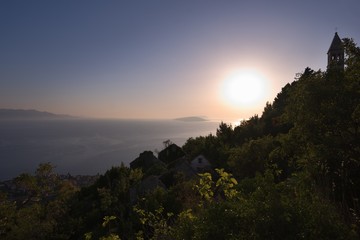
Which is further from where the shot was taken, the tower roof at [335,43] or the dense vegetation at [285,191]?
the tower roof at [335,43]

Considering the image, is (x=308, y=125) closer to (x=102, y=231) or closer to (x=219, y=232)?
(x=219, y=232)

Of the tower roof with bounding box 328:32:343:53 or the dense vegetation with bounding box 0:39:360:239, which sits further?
the tower roof with bounding box 328:32:343:53

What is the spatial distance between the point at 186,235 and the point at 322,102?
9062 millimetres

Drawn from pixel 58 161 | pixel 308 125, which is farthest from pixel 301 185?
pixel 58 161

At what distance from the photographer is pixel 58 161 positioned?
5802 inches

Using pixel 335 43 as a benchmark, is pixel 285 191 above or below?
below

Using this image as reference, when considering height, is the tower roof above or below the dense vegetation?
above

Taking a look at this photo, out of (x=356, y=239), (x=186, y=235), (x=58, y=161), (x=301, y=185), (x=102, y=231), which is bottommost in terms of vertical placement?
(x=58, y=161)

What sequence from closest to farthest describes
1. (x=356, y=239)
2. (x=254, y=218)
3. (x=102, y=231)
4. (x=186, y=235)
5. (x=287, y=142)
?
(x=356, y=239), (x=254, y=218), (x=186, y=235), (x=287, y=142), (x=102, y=231)

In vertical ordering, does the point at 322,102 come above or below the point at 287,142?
above

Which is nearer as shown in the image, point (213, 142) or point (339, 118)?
point (339, 118)

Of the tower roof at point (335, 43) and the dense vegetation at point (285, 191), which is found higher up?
the tower roof at point (335, 43)

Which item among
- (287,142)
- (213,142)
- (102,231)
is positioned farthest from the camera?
(213,142)

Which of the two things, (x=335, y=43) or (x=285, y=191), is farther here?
(x=335, y=43)
